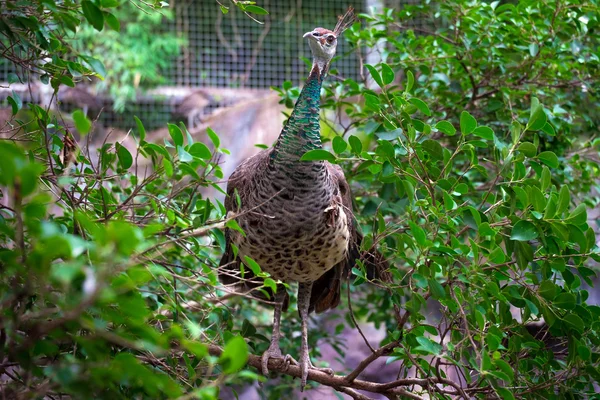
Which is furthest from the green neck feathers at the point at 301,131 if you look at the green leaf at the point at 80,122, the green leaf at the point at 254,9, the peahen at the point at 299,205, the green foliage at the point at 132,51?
the green foliage at the point at 132,51

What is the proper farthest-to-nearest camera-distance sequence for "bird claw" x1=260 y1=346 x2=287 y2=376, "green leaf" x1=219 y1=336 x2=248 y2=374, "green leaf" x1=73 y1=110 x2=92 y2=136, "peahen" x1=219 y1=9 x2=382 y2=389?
1. "bird claw" x1=260 y1=346 x2=287 y2=376
2. "peahen" x1=219 y1=9 x2=382 y2=389
3. "green leaf" x1=73 y1=110 x2=92 y2=136
4. "green leaf" x1=219 y1=336 x2=248 y2=374

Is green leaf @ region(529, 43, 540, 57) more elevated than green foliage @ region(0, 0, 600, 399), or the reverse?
green leaf @ region(529, 43, 540, 57)

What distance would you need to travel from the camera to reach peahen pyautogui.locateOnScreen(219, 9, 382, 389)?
8.31 ft

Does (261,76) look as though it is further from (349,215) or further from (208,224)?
(208,224)

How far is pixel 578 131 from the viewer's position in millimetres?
3480

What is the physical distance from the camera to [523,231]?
5.69ft

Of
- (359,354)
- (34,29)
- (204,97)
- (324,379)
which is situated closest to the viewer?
(34,29)

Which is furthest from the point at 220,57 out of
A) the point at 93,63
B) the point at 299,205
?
the point at 93,63

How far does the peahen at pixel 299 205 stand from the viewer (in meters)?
2.53

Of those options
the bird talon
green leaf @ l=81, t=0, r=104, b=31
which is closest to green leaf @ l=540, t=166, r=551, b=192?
green leaf @ l=81, t=0, r=104, b=31

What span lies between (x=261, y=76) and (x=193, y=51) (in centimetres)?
76

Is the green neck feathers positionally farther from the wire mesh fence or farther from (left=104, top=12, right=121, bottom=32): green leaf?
the wire mesh fence

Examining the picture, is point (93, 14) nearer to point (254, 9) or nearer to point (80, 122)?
point (80, 122)

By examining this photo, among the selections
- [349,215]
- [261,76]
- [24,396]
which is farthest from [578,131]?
[261,76]
